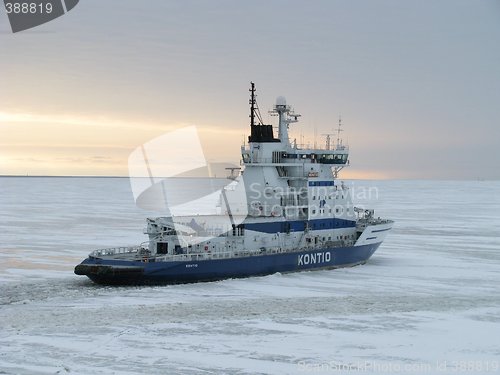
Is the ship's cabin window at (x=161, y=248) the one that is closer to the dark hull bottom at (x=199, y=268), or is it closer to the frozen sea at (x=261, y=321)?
the dark hull bottom at (x=199, y=268)

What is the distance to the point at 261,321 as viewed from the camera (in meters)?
21.6

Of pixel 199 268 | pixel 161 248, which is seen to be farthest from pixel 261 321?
pixel 161 248

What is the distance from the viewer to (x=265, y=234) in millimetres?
31859

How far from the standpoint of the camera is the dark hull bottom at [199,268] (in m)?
27.1

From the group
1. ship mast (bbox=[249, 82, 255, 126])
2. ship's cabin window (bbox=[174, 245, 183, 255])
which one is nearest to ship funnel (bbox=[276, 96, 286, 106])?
ship mast (bbox=[249, 82, 255, 126])

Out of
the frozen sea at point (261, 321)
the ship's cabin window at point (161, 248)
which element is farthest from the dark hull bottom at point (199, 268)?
the ship's cabin window at point (161, 248)

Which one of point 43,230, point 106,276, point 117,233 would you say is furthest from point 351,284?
point 43,230

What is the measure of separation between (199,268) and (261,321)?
7.46 metres

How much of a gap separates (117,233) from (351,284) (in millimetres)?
23758

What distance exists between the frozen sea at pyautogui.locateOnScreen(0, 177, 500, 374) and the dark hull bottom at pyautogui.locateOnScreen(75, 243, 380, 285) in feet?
1.72

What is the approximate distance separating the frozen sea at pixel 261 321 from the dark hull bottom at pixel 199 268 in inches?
20.6

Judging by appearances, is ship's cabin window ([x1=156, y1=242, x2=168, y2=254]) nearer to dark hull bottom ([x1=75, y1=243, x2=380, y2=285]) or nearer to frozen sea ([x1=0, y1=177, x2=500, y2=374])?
dark hull bottom ([x1=75, y1=243, x2=380, y2=285])

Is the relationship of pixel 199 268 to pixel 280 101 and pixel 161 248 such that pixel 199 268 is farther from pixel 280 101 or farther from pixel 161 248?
pixel 280 101

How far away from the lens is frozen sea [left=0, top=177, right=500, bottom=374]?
17.1 m
